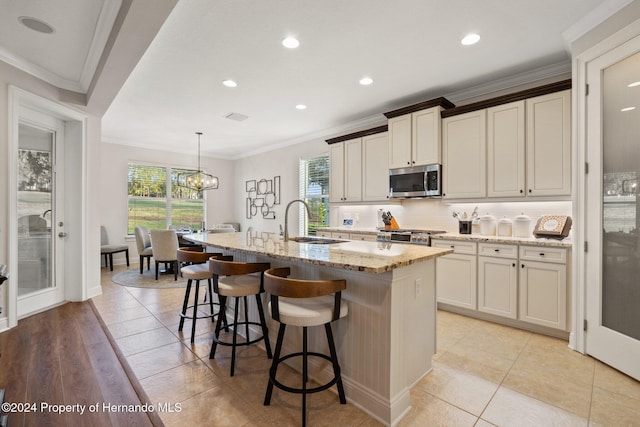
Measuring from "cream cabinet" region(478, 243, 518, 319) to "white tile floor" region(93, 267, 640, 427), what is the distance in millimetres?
237

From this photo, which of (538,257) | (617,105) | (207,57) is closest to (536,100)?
(617,105)

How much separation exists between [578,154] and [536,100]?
0.85m

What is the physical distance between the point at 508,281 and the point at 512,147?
142cm

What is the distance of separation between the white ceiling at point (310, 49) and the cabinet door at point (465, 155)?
50cm

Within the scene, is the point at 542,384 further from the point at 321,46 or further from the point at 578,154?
the point at 321,46

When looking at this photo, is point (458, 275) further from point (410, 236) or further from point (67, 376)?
point (67, 376)

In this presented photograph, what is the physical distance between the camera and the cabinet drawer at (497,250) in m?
2.94

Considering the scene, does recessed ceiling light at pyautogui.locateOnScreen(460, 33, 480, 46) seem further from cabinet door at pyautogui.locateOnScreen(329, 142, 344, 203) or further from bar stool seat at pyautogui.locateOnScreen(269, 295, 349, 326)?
bar stool seat at pyautogui.locateOnScreen(269, 295, 349, 326)

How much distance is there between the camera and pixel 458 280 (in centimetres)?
332

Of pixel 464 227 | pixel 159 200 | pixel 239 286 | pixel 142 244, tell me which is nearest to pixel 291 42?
pixel 239 286

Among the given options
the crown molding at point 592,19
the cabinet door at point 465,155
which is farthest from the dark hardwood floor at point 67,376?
the crown molding at point 592,19

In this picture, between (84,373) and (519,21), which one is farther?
(519,21)

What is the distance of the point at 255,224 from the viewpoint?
24.6 ft

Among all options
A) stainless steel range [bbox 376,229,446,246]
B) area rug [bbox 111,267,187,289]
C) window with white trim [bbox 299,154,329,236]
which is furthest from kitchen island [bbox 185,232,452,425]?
window with white trim [bbox 299,154,329,236]
